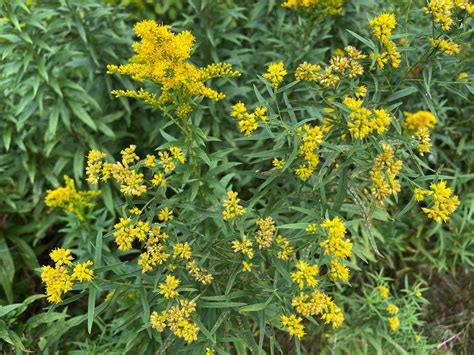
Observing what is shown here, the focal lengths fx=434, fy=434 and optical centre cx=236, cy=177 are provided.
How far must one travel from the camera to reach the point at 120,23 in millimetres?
3775

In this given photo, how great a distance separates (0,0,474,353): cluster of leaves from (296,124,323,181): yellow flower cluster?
0.20 ft

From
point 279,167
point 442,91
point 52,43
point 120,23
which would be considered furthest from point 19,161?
point 442,91

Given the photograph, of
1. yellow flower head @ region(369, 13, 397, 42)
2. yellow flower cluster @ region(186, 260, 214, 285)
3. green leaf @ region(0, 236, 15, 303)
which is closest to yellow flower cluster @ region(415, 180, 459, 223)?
yellow flower head @ region(369, 13, 397, 42)

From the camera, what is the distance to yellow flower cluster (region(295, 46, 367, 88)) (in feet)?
6.62

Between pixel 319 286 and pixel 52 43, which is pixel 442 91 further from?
pixel 52 43

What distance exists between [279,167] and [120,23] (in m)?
2.46

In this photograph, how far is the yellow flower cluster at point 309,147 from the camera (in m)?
1.93

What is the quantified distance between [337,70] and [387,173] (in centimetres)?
54

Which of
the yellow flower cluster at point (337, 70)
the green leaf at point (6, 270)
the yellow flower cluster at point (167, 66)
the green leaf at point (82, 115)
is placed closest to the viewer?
the yellow flower cluster at point (167, 66)

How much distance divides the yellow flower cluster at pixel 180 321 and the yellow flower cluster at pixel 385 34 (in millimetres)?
1417

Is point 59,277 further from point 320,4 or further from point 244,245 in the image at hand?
point 320,4

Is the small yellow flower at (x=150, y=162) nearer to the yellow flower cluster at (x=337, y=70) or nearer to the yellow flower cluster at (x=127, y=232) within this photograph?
the yellow flower cluster at (x=127, y=232)

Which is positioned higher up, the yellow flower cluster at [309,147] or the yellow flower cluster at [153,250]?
the yellow flower cluster at [309,147]

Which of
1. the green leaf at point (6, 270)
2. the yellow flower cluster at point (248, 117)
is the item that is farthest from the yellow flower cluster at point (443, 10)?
the green leaf at point (6, 270)
